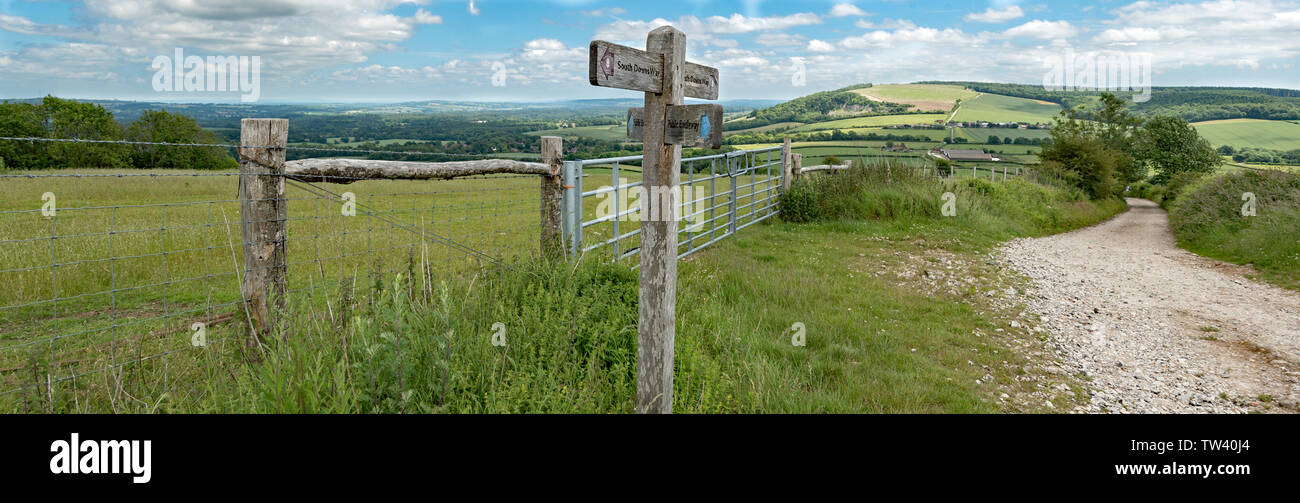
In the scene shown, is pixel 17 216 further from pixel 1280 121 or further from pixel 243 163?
pixel 1280 121

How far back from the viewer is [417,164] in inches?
231

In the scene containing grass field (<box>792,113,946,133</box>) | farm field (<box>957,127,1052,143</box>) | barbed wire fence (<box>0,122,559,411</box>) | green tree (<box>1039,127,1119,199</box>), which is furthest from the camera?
grass field (<box>792,113,946,133</box>)

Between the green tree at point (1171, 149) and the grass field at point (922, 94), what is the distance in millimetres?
16687

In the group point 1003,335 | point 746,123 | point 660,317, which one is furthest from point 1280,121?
point 660,317

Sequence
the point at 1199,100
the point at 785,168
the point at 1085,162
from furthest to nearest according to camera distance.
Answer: the point at 1199,100, the point at 1085,162, the point at 785,168

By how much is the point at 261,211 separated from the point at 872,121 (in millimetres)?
58440

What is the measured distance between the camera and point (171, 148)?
114 ft

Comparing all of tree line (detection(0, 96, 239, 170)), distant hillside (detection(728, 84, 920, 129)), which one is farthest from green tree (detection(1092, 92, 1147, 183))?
tree line (detection(0, 96, 239, 170))

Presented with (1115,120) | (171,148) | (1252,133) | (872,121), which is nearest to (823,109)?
(872,121)

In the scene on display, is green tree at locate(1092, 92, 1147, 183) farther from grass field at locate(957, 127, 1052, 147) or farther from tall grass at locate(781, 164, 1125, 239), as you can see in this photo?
tall grass at locate(781, 164, 1125, 239)

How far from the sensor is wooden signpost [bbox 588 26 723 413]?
3.46m

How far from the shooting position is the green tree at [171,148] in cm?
3434

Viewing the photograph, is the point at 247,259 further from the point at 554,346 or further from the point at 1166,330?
the point at 1166,330

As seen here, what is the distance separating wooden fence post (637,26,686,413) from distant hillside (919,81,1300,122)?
72.3 metres
